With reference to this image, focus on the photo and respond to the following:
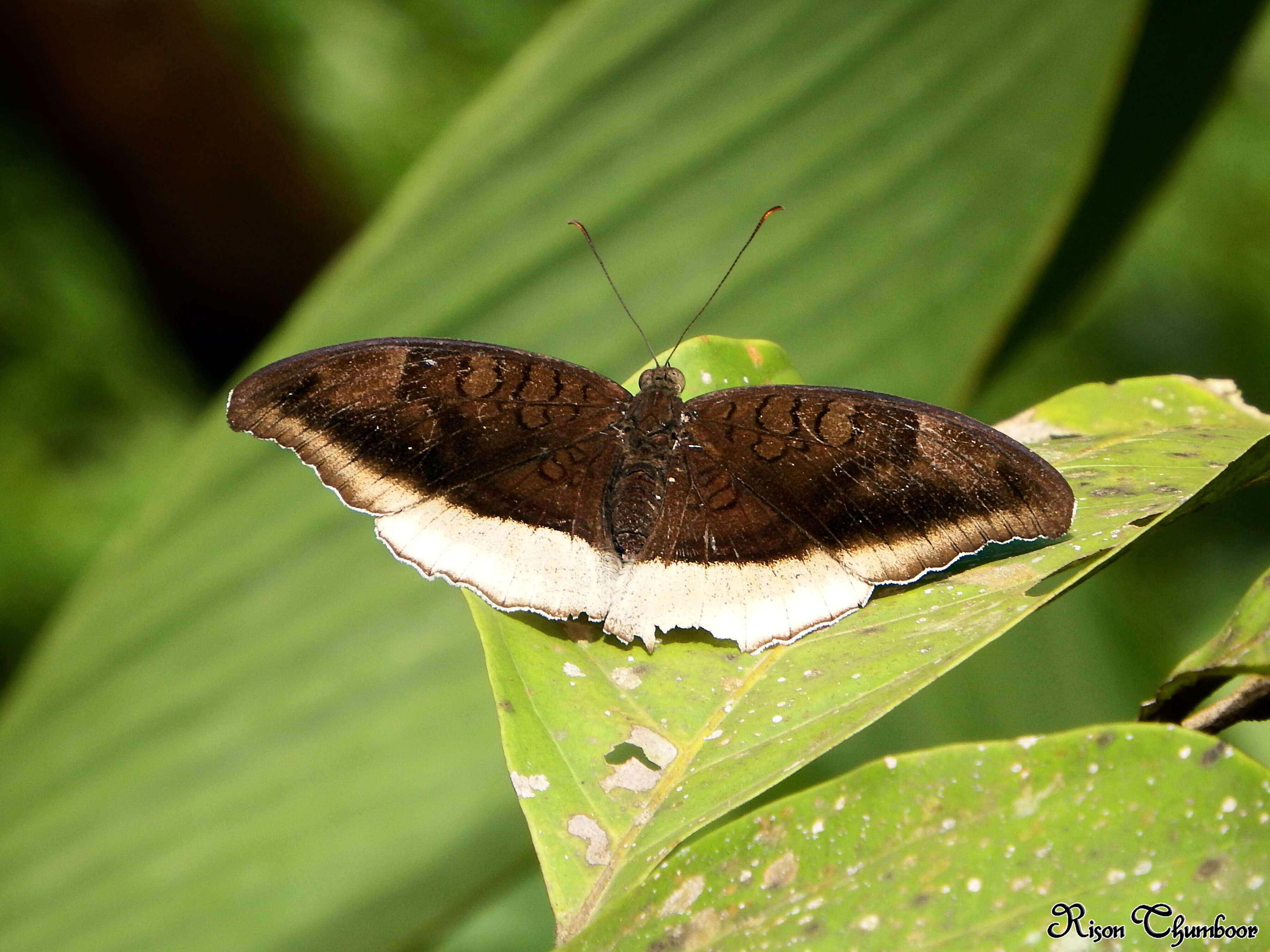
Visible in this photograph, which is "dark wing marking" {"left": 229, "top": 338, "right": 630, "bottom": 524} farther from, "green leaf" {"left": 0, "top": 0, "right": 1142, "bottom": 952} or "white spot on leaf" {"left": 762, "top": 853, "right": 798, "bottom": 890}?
"white spot on leaf" {"left": 762, "top": 853, "right": 798, "bottom": 890}

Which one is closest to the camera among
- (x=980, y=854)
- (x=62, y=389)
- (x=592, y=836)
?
(x=980, y=854)

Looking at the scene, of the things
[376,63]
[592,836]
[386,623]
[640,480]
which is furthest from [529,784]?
[376,63]

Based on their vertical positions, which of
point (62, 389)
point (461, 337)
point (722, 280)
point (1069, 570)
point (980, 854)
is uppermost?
point (62, 389)

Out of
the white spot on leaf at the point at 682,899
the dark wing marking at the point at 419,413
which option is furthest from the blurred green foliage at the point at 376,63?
the white spot on leaf at the point at 682,899

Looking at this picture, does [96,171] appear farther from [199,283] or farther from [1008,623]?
[1008,623]

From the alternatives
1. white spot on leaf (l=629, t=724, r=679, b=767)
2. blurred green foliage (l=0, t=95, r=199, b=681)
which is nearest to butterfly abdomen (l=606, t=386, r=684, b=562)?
white spot on leaf (l=629, t=724, r=679, b=767)

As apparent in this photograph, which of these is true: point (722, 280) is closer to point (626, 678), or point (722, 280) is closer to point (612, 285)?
point (612, 285)
